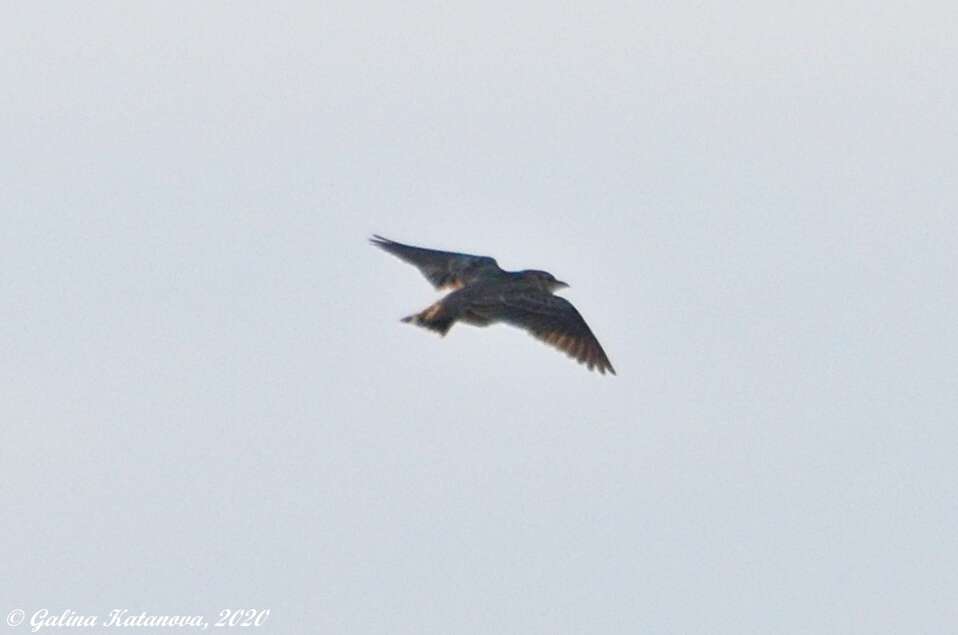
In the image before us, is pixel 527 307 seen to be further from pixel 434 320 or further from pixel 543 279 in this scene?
pixel 434 320

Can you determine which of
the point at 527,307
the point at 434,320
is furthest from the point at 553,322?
the point at 434,320

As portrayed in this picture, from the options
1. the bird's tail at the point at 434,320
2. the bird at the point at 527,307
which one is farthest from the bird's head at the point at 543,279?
the bird's tail at the point at 434,320

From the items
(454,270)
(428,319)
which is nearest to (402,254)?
(454,270)

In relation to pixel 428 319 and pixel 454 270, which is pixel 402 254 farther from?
pixel 428 319

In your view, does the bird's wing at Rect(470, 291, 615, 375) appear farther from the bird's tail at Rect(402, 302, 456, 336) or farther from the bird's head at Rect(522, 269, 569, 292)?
the bird's tail at Rect(402, 302, 456, 336)

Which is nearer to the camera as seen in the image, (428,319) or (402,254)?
(428,319)

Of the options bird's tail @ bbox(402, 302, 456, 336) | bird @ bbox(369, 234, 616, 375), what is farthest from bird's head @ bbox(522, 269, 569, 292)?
bird's tail @ bbox(402, 302, 456, 336)
